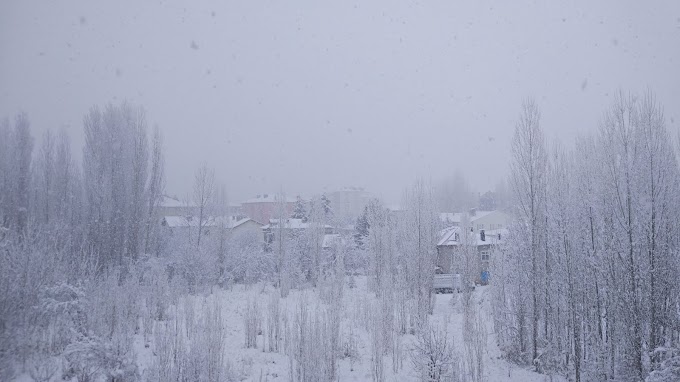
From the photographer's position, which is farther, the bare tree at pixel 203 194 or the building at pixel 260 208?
the building at pixel 260 208

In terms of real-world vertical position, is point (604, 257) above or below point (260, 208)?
below

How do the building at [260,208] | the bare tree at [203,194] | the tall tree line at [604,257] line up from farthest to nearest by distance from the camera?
1. the building at [260,208]
2. the bare tree at [203,194]
3. the tall tree line at [604,257]

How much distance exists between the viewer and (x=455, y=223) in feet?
138

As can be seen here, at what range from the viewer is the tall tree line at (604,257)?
703cm

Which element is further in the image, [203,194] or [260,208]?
[260,208]

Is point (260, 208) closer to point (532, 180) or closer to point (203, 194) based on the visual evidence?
point (203, 194)

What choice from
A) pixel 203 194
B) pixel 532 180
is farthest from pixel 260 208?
pixel 532 180

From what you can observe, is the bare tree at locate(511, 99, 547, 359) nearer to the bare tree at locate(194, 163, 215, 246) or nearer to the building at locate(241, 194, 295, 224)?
the bare tree at locate(194, 163, 215, 246)

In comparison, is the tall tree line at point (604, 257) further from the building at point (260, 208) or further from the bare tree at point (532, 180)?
the building at point (260, 208)

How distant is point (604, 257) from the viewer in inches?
293

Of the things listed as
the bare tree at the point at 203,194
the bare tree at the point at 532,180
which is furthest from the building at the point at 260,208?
the bare tree at the point at 532,180

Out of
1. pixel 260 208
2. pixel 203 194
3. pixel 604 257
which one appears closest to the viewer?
pixel 604 257

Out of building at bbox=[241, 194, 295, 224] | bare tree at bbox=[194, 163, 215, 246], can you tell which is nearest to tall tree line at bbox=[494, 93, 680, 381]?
bare tree at bbox=[194, 163, 215, 246]

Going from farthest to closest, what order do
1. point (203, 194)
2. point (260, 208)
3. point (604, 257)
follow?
point (260, 208) → point (203, 194) → point (604, 257)
